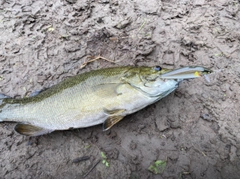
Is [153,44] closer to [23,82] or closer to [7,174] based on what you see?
[23,82]

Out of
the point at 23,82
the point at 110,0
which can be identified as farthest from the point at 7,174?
the point at 110,0

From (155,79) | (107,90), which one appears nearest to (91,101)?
(107,90)

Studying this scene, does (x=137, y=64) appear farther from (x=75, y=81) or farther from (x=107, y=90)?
(x=75, y=81)

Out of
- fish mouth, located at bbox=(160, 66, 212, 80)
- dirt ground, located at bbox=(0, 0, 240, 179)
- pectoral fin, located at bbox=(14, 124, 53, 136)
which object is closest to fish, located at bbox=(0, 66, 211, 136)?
pectoral fin, located at bbox=(14, 124, 53, 136)

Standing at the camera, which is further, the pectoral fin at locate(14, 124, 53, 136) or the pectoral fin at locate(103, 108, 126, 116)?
the pectoral fin at locate(14, 124, 53, 136)

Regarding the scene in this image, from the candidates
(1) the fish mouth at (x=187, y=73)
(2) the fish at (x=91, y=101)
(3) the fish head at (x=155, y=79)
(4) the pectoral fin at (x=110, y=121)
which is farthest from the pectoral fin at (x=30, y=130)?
(1) the fish mouth at (x=187, y=73)

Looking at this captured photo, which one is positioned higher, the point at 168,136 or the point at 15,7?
the point at 15,7

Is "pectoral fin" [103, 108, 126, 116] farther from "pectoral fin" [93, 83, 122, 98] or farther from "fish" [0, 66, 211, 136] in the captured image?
"pectoral fin" [93, 83, 122, 98]
